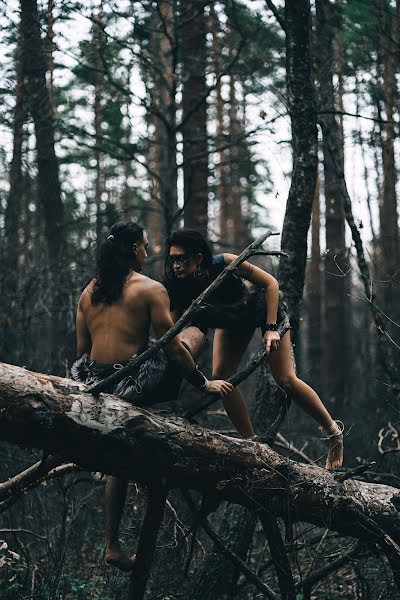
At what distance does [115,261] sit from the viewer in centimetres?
470

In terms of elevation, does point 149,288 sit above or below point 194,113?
below

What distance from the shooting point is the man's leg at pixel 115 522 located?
4.82 metres

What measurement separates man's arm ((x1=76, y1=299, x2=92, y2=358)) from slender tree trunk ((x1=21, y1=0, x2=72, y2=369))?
5023 millimetres

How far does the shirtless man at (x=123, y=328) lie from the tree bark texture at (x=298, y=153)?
1.83m

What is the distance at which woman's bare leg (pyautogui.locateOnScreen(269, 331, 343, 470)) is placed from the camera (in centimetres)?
525

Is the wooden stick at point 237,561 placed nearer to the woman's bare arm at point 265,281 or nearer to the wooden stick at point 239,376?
the wooden stick at point 239,376

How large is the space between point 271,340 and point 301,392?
2.03 feet

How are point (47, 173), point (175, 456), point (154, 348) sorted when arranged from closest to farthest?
point (154, 348) < point (175, 456) < point (47, 173)

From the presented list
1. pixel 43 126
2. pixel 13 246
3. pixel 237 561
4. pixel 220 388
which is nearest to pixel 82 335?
pixel 220 388

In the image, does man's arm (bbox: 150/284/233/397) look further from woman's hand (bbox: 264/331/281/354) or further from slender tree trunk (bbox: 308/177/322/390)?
slender tree trunk (bbox: 308/177/322/390)

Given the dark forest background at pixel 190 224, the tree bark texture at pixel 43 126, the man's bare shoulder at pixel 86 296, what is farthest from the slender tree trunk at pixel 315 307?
the man's bare shoulder at pixel 86 296

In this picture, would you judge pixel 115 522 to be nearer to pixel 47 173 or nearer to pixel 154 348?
pixel 154 348

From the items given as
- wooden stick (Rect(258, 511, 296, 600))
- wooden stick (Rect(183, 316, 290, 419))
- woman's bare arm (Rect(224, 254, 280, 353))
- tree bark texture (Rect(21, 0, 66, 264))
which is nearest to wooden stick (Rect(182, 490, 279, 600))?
wooden stick (Rect(258, 511, 296, 600))

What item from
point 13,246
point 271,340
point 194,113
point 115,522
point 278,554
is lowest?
point 278,554
